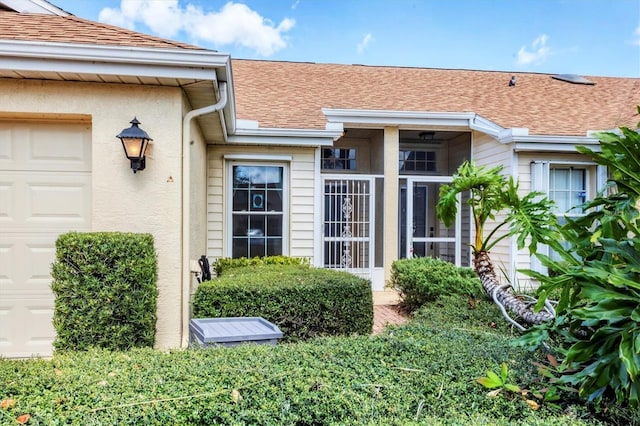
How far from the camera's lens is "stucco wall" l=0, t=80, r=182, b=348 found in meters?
4.37

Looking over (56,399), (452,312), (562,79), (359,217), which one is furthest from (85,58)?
(562,79)

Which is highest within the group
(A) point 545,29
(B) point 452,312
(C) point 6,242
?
(A) point 545,29

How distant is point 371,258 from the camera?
29.1 feet

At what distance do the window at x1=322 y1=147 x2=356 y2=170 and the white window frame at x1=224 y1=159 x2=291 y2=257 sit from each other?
2.05 metres

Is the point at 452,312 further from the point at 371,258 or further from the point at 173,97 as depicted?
the point at 371,258

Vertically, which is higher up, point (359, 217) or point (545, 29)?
point (545, 29)

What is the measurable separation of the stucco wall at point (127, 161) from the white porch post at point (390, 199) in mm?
5143

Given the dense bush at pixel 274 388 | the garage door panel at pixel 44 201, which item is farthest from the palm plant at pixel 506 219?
the garage door panel at pixel 44 201

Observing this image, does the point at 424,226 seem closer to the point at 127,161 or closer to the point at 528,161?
the point at 528,161

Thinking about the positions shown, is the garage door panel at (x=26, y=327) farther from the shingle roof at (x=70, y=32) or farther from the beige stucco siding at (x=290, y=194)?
the beige stucco siding at (x=290, y=194)

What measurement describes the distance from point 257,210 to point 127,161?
384cm

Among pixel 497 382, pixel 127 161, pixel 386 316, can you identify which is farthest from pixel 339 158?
pixel 497 382

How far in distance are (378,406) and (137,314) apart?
2642mm

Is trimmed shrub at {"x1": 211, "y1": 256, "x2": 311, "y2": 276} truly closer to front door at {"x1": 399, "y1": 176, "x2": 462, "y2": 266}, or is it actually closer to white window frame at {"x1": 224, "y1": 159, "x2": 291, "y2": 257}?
white window frame at {"x1": 224, "y1": 159, "x2": 291, "y2": 257}
